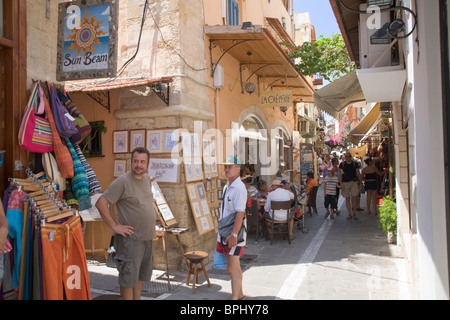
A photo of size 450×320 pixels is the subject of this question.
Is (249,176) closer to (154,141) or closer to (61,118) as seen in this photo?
(154,141)

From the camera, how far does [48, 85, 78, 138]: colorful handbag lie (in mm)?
3852

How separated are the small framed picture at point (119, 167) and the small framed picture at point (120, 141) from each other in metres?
0.19

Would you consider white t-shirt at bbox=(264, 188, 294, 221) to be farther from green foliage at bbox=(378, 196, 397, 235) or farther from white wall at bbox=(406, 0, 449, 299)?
white wall at bbox=(406, 0, 449, 299)

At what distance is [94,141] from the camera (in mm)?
7289

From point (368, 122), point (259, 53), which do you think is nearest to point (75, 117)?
point (259, 53)

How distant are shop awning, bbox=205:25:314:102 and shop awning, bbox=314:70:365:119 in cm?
Answer: 158

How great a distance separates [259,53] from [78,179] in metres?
5.82

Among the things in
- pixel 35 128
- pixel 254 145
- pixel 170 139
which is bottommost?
pixel 35 128

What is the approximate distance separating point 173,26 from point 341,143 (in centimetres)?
→ 3367

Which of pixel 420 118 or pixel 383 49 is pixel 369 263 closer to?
pixel 383 49

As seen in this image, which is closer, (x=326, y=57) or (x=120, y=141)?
(x=120, y=141)

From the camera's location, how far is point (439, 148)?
2391mm

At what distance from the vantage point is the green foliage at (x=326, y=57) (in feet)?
34.4

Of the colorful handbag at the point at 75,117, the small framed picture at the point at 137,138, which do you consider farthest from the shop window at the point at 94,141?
the colorful handbag at the point at 75,117
